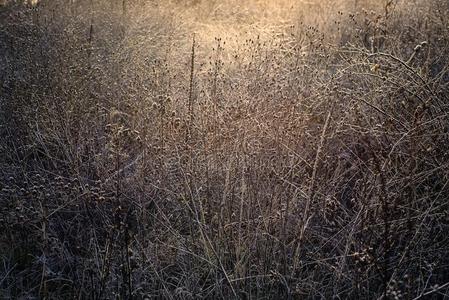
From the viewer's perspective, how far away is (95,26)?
5719mm

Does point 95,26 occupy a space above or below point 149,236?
above

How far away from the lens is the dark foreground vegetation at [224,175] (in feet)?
7.63

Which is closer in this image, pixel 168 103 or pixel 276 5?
pixel 168 103

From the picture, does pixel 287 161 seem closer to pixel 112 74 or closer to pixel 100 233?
pixel 100 233

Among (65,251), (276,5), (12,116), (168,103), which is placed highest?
(276,5)

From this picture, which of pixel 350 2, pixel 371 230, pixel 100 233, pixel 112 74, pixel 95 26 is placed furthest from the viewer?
pixel 350 2

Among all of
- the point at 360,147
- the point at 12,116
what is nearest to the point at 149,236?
the point at 360,147

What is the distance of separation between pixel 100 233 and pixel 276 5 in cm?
465

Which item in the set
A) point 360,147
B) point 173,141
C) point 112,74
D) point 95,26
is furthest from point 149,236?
point 95,26

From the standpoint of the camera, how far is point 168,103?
12.0 ft

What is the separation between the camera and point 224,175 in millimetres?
2885

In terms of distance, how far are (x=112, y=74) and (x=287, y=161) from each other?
2.10m

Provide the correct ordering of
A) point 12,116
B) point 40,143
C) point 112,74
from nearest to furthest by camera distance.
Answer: point 40,143, point 12,116, point 112,74

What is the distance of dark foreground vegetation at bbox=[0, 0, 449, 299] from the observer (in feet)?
7.63
